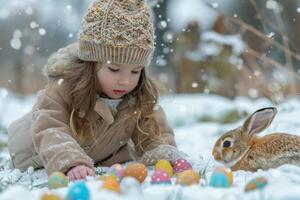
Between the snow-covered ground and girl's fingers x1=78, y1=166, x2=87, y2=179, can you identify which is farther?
girl's fingers x1=78, y1=166, x2=87, y2=179

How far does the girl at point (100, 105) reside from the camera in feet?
13.1

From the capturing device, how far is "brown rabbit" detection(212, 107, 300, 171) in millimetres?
3627

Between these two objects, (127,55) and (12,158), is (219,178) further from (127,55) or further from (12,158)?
(12,158)

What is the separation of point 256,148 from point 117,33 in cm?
109

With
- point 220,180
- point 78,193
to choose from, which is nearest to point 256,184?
point 220,180

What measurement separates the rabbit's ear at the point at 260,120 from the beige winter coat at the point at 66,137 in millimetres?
602

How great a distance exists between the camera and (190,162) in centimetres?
437

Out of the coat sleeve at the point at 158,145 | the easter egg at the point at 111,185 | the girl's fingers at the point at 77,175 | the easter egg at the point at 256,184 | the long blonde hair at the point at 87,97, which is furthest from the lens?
the coat sleeve at the point at 158,145

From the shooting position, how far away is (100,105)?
4.21 meters

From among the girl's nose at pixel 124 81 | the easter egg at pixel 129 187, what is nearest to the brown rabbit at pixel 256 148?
the girl's nose at pixel 124 81

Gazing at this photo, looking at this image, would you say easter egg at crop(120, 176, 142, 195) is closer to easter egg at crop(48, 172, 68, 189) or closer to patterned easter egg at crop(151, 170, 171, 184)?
patterned easter egg at crop(151, 170, 171, 184)

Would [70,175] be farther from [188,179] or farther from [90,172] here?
[188,179]

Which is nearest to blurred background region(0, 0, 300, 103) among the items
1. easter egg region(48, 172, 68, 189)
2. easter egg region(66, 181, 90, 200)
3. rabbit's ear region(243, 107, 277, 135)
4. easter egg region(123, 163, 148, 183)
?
rabbit's ear region(243, 107, 277, 135)

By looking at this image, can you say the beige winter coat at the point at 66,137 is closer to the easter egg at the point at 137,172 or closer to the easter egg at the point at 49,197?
the easter egg at the point at 137,172
